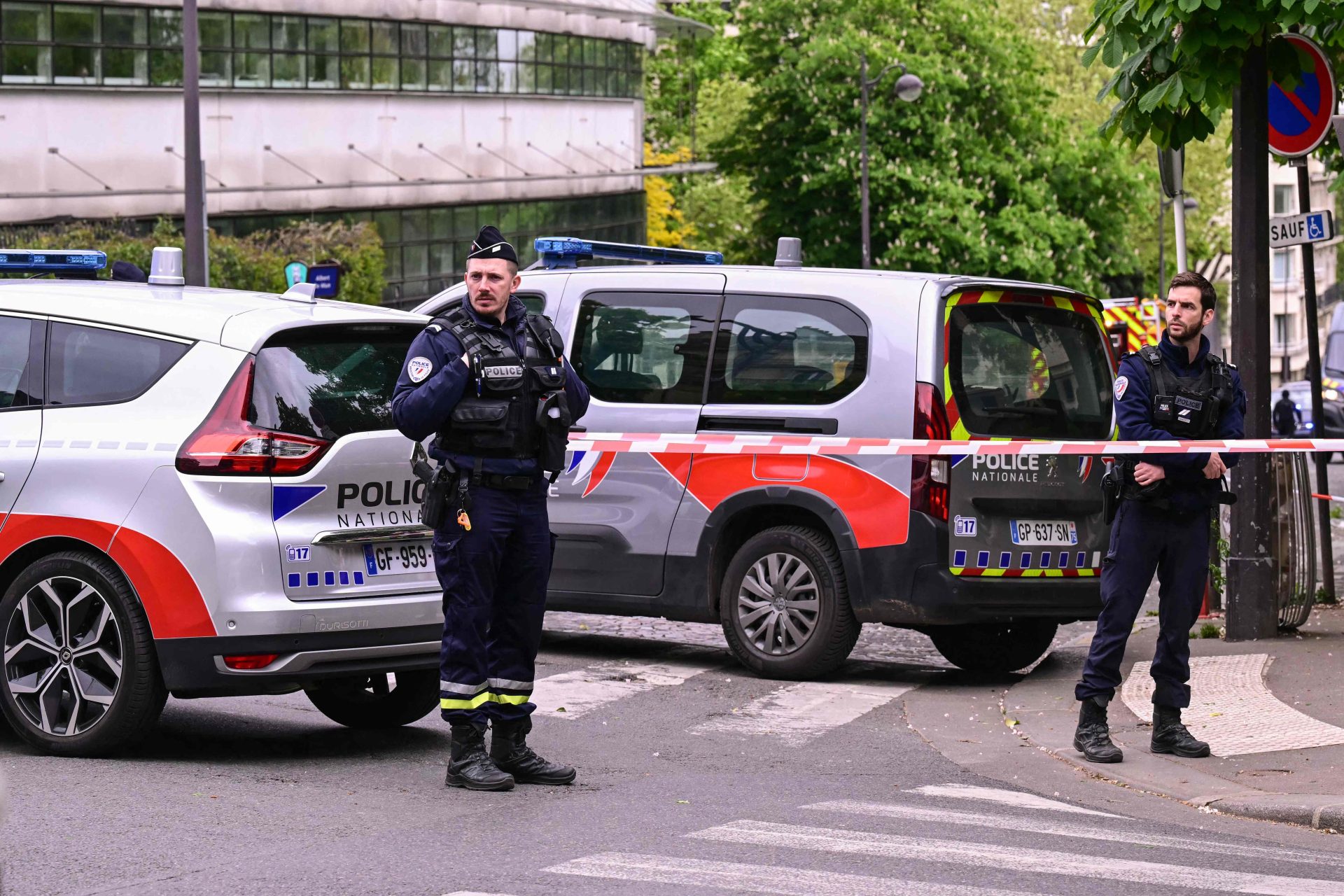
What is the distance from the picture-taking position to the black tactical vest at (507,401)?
20.8 feet

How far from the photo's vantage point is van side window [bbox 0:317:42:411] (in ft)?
23.0

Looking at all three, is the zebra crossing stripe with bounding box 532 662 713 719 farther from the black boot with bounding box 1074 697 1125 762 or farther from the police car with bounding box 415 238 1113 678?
the black boot with bounding box 1074 697 1125 762

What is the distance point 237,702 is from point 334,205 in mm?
29405

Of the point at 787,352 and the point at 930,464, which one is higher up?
the point at 787,352

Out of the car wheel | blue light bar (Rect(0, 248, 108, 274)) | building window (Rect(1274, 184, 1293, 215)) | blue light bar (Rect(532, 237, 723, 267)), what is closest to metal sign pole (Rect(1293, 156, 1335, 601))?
blue light bar (Rect(532, 237, 723, 267))

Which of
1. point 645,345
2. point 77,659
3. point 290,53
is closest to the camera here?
point 77,659

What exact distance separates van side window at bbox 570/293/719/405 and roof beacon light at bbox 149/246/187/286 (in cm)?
257

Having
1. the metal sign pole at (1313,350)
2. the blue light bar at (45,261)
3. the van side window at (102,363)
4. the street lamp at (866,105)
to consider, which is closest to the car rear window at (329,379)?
the van side window at (102,363)

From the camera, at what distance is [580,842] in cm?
560

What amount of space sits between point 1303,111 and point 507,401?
19.8 ft

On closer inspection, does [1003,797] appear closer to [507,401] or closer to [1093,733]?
[1093,733]

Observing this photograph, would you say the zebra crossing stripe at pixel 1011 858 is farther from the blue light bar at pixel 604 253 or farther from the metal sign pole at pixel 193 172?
the metal sign pole at pixel 193 172

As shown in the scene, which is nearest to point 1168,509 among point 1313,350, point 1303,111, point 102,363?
point 102,363

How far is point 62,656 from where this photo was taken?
21.9ft
